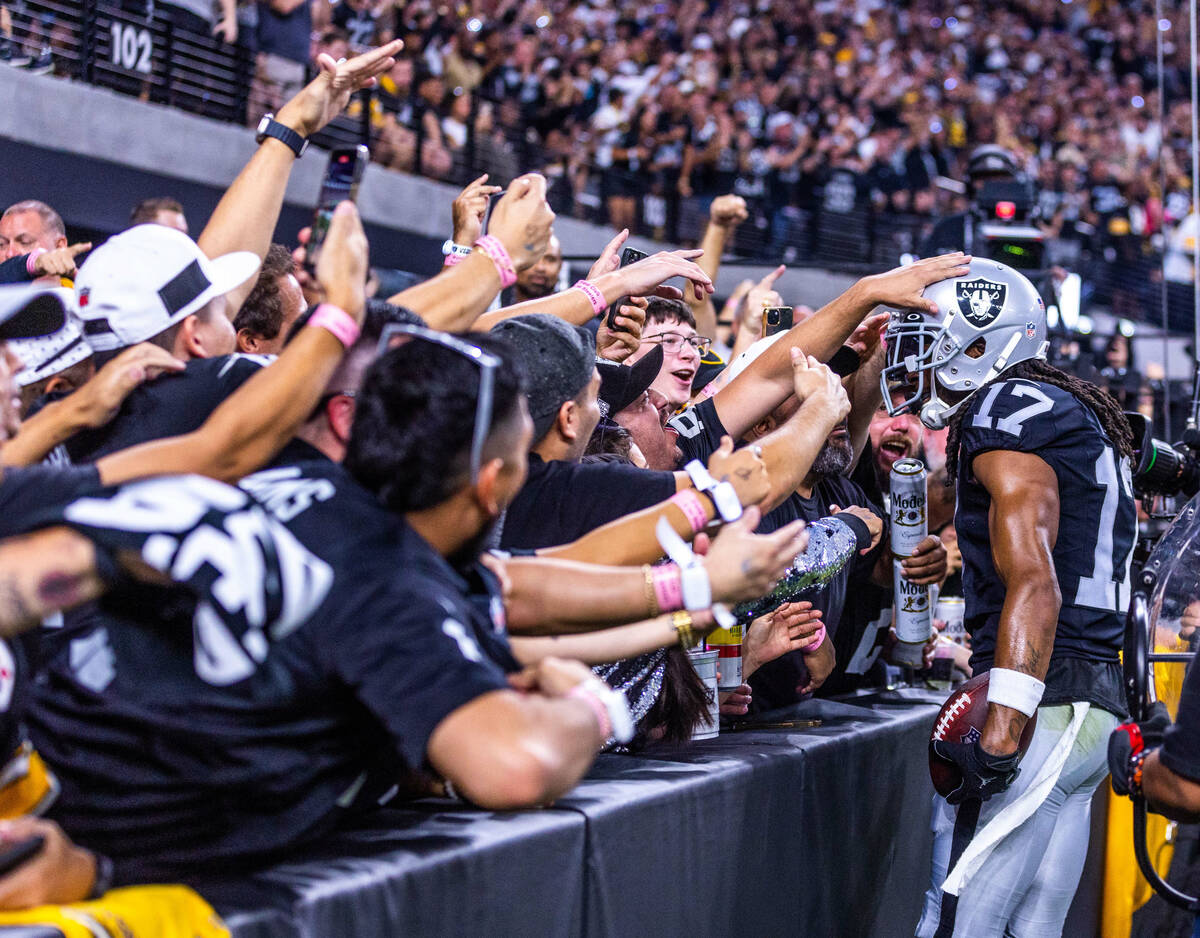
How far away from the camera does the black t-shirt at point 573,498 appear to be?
123 inches

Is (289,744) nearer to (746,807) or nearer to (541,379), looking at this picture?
(541,379)

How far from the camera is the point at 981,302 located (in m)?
4.16

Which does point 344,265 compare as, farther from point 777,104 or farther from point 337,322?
point 777,104

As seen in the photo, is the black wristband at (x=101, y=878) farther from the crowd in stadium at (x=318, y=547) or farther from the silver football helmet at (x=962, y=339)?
the silver football helmet at (x=962, y=339)

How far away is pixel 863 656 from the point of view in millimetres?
5363

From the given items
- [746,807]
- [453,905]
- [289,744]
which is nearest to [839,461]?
[746,807]

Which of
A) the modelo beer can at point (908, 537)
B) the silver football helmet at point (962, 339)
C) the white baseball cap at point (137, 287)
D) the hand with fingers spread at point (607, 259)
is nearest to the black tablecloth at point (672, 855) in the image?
the modelo beer can at point (908, 537)

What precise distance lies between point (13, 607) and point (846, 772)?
2.79m

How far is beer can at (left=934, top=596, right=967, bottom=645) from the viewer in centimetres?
599

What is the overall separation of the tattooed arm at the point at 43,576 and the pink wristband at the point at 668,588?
1052 millimetres

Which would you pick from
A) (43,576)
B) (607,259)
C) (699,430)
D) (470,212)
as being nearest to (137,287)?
(470,212)

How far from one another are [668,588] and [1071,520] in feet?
5.85

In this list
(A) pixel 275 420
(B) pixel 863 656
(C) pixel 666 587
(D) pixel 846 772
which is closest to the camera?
(A) pixel 275 420

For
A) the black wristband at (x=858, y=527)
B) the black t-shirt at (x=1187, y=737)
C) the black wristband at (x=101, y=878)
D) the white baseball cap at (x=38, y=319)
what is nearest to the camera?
the black wristband at (x=101, y=878)
